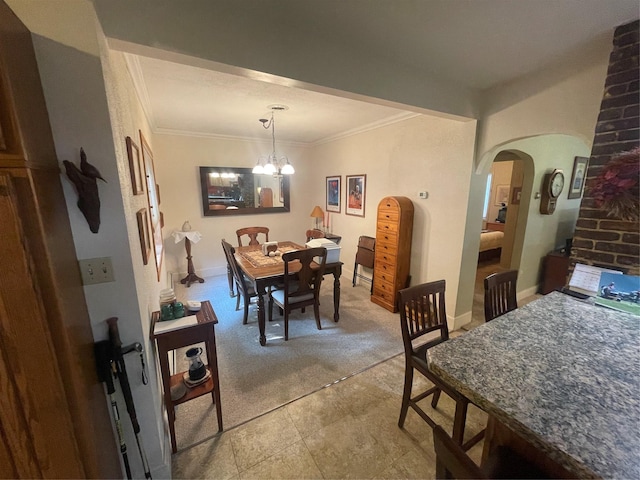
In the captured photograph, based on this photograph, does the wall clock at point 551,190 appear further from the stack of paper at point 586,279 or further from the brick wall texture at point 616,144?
the stack of paper at point 586,279

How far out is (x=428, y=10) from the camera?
130cm

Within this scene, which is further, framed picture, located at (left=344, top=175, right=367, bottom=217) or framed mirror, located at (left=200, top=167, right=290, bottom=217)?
framed mirror, located at (left=200, top=167, right=290, bottom=217)

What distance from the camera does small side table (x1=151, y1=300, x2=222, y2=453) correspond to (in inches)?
57.7

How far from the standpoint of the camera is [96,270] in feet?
3.63

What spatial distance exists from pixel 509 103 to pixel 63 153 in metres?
3.07

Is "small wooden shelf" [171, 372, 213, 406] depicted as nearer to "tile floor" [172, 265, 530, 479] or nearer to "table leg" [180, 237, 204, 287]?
"tile floor" [172, 265, 530, 479]

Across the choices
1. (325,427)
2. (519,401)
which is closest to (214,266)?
(325,427)

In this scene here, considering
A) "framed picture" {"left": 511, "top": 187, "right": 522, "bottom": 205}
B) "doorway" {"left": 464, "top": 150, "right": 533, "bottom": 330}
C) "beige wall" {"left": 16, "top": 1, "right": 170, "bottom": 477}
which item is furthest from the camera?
"framed picture" {"left": 511, "top": 187, "right": 522, "bottom": 205}

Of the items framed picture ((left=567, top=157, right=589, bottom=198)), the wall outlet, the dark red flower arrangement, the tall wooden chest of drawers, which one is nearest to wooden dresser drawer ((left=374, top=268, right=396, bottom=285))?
the tall wooden chest of drawers

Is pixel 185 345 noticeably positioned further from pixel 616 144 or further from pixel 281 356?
pixel 616 144

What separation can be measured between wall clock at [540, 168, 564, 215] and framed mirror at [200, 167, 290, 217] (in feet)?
13.4

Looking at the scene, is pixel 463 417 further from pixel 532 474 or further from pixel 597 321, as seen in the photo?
pixel 597 321

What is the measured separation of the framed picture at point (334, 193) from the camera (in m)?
4.46

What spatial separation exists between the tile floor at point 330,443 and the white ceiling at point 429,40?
248 cm
